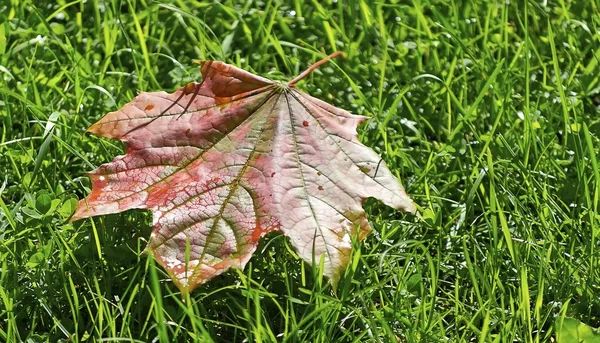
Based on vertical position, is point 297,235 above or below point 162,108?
below

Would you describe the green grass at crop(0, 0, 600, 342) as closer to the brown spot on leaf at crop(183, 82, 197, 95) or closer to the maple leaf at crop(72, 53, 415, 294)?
the maple leaf at crop(72, 53, 415, 294)

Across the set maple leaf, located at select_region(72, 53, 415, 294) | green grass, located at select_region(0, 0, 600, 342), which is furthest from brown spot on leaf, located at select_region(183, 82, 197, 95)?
green grass, located at select_region(0, 0, 600, 342)

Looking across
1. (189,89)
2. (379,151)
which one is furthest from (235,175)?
(379,151)

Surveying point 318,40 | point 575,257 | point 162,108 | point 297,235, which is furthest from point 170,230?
point 318,40

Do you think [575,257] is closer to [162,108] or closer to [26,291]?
[162,108]

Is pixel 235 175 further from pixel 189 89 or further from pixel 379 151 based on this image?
pixel 379 151

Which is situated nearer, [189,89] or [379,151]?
[189,89]
